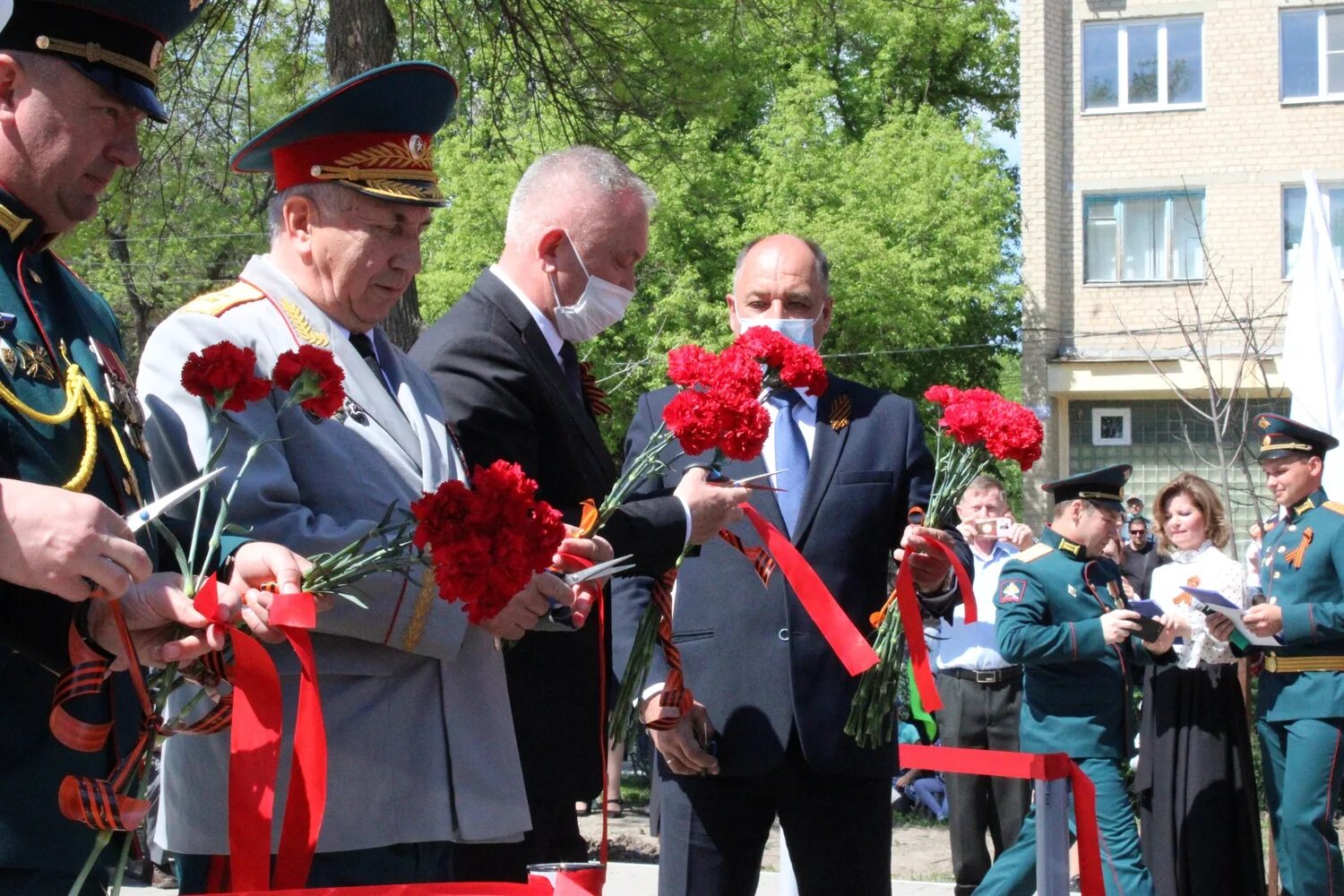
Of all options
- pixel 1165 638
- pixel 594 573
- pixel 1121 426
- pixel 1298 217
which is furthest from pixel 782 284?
pixel 1121 426

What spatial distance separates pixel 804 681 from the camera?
4.06 meters

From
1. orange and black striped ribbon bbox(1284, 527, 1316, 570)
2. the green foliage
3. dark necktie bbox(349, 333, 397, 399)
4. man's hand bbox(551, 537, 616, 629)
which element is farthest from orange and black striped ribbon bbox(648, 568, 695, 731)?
the green foliage

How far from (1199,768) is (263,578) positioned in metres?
5.87

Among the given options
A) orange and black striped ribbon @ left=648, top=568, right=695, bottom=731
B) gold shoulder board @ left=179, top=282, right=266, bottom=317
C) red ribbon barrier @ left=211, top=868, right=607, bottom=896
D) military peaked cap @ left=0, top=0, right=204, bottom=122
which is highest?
military peaked cap @ left=0, top=0, right=204, bottom=122

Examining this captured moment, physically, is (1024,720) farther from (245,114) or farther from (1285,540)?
(245,114)

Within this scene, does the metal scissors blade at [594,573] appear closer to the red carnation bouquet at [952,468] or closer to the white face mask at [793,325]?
the red carnation bouquet at [952,468]

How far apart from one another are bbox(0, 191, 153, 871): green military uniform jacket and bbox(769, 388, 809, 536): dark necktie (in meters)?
2.08

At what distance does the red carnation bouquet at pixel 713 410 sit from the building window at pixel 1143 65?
80.3 feet

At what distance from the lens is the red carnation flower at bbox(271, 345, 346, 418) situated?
2.46m

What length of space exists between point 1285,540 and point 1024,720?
155 cm

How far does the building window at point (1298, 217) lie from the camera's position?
82.9 feet

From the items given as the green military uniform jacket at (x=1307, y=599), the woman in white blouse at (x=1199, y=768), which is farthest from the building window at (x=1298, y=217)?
the woman in white blouse at (x=1199, y=768)

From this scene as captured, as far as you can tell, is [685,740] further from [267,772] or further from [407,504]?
[267,772]

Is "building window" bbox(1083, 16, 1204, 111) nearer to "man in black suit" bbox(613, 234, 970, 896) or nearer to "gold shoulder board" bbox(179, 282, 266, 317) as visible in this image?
"man in black suit" bbox(613, 234, 970, 896)
